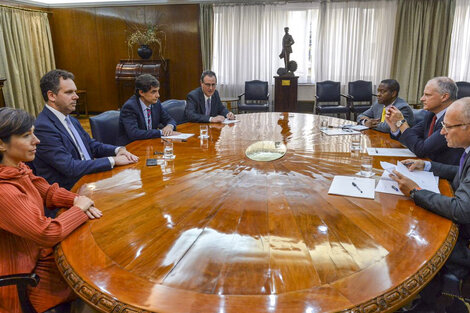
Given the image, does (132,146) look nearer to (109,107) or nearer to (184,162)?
(184,162)

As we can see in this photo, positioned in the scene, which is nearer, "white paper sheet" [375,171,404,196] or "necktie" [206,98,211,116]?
"white paper sheet" [375,171,404,196]

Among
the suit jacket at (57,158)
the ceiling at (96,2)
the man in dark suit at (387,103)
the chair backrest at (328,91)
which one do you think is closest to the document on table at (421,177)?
the man in dark suit at (387,103)

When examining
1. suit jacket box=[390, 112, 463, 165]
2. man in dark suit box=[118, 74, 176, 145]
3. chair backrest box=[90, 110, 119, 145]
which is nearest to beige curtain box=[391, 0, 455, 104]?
suit jacket box=[390, 112, 463, 165]

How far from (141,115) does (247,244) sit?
6.92 feet

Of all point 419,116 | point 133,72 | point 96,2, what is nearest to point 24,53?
point 96,2

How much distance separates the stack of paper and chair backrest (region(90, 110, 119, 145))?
208cm

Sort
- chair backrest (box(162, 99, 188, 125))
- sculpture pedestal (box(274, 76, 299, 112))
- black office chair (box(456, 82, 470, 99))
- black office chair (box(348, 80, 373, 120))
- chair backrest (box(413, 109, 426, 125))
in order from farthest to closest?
black office chair (box(348, 80, 373, 120)), sculpture pedestal (box(274, 76, 299, 112)), black office chair (box(456, 82, 470, 99)), chair backrest (box(162, 99, 188, 125)), chair backrest (box(413, 109, 426, 125))

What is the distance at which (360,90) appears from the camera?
6.21 meters

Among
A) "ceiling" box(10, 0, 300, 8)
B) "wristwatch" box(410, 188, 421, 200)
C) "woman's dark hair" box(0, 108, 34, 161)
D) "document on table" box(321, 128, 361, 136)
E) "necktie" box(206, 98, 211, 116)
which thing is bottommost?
"wristwatch" box(410, 188, 421, 200)

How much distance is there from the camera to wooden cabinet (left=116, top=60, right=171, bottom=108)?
22.6ft

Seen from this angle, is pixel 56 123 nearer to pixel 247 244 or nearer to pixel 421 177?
pixel 247 244

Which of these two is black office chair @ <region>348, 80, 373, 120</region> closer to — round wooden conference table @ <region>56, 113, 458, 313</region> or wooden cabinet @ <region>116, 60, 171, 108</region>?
wooden cabinet @ <region>116, 60, 171, 108</region>

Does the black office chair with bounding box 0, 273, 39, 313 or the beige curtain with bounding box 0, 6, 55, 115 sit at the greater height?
the beige curtain with bounding box 0, 6, 55, 115

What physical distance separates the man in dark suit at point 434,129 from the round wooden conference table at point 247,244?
40 cm
